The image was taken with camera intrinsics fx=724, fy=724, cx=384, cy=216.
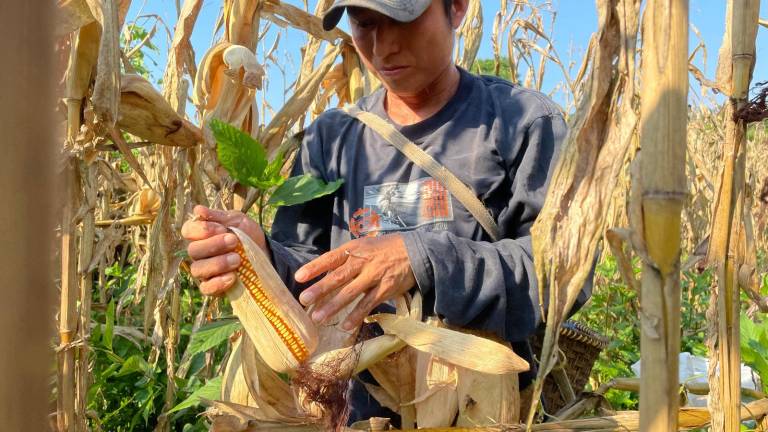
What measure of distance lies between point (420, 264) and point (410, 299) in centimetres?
7

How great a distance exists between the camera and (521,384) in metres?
1.28

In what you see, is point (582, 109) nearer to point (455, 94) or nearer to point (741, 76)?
point (741, 76)

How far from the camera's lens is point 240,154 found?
3.97 ft

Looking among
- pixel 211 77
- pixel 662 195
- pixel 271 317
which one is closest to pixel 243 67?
pixel 211 77

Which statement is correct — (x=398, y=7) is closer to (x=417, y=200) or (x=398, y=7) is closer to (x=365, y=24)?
(x=365, y=24)

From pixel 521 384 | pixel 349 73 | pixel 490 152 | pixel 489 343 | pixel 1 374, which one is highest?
pixel 349 73

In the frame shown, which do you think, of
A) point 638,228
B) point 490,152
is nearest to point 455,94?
point 490,152

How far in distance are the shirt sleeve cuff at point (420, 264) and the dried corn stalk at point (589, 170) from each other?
0.39 metres

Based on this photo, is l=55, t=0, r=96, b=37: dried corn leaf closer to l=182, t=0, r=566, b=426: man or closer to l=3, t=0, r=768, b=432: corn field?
l=3, t=0, r=768, b=432: corn field

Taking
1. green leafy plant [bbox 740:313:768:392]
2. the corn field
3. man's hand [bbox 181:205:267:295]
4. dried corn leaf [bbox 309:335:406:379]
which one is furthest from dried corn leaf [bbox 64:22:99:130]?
green leafy plant [bbox 740:313:768:392]

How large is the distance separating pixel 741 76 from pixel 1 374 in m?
0.77

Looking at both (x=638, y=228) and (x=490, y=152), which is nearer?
(x=638, y=228)

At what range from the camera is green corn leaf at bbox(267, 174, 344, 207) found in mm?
1293

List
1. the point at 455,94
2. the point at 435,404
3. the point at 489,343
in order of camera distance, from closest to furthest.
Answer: the point at 489,343 → the point at 435,404 → the point at 455,94
